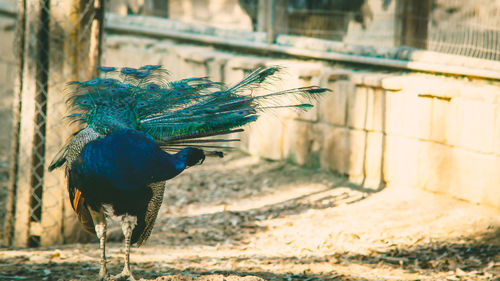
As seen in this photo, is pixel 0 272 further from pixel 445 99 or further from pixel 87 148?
pixel 445 99

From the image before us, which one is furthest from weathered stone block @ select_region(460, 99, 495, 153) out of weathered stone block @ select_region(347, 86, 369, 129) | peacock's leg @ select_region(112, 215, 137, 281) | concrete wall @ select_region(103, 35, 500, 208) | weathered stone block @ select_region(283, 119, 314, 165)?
peacock's leg @ select_region(112, 215, 137, 281)

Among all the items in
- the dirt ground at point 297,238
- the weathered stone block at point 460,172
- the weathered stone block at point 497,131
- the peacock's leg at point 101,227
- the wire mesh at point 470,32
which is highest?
the wire mesh at point 470,32

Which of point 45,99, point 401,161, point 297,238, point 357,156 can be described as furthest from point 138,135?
point 357,156

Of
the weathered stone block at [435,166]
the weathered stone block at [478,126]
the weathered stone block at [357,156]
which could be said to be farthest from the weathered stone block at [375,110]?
the weathered stone block at [478,126]

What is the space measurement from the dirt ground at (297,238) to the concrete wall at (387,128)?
19 cm

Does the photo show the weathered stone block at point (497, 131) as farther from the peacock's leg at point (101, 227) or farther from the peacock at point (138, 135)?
the peacock's leg at point (101, 227)

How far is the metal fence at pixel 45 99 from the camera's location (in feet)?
17.3

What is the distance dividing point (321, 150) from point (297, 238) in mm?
1798

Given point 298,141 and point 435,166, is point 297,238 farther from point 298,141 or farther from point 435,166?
point 298,141

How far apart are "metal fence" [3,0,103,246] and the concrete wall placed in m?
0.53

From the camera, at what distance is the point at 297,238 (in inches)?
229

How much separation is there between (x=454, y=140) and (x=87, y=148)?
3.55 m

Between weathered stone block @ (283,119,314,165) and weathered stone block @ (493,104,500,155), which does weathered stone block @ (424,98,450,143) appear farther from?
weathered stone block @ (283,119,314,165)

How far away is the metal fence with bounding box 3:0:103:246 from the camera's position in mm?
5281
